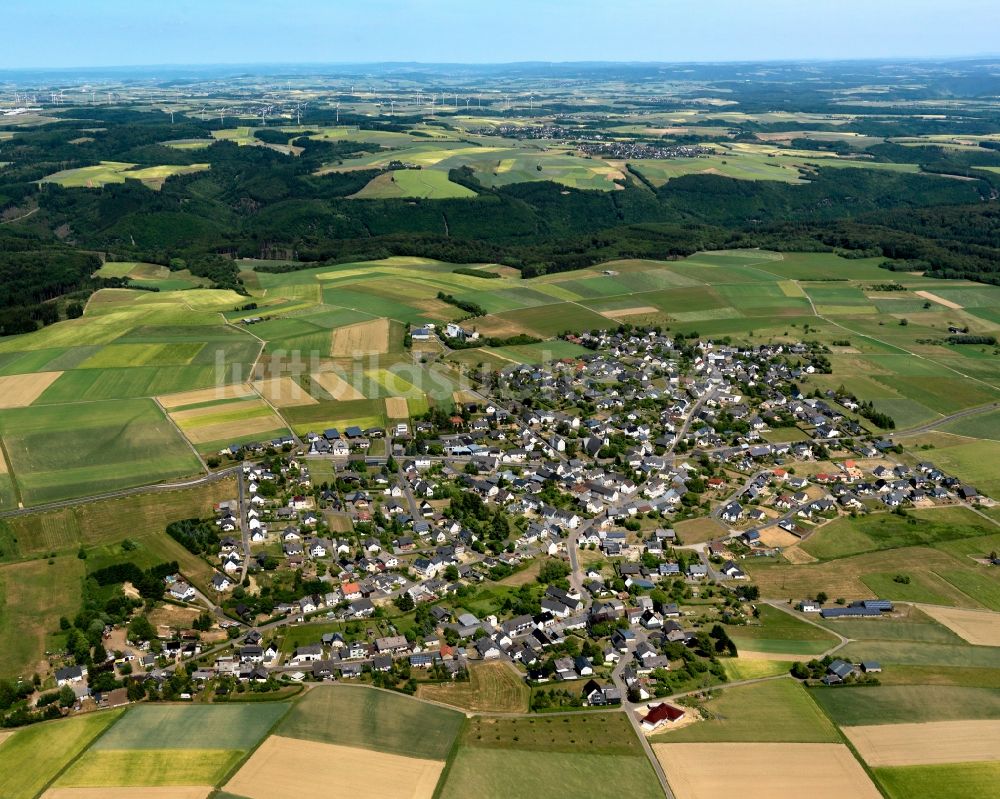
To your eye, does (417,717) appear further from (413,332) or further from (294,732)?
(413,332)

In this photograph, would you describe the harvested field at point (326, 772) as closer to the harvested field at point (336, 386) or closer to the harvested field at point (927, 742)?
the harvested field at point (927, 742)

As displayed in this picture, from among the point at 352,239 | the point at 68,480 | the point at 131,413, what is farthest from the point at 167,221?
the point at 68,480

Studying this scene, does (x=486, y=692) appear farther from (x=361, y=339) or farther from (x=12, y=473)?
(x=361, y=339)

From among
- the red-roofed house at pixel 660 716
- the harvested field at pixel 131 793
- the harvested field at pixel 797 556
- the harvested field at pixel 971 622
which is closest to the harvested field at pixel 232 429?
the harvested field at pixel 131 793

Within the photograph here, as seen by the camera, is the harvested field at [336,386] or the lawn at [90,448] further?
the harvested field at [336,386]

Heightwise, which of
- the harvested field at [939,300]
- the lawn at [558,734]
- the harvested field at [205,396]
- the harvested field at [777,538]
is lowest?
the harvested field at [777,538]

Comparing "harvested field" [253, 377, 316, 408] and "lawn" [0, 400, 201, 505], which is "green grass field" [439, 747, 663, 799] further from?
"harvested field" [253, 377, 316, 408]

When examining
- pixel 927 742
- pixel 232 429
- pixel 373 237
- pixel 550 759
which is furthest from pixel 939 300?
pixel 550 759

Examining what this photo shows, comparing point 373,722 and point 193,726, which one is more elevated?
point 193,726
